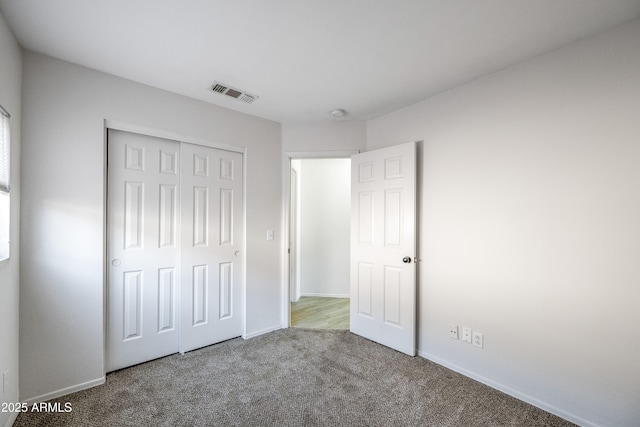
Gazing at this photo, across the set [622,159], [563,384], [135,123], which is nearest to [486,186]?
[622,159]

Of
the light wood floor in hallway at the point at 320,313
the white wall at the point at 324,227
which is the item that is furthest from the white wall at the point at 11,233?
the white wall at the point at 324,227

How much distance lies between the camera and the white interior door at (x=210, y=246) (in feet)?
8.71

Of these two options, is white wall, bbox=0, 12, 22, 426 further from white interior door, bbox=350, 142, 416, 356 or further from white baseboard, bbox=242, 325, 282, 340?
white interior door, bbox=350, 142, 416, 356

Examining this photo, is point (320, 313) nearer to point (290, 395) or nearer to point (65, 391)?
point (290, 395)

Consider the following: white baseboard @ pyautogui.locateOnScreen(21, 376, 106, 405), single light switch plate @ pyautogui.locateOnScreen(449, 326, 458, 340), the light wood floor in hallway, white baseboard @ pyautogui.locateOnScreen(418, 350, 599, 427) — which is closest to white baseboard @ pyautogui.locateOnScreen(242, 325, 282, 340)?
the light wood floor in hallway

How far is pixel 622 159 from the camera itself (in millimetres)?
1635

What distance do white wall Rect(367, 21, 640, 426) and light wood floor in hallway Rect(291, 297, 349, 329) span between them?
1234 mm

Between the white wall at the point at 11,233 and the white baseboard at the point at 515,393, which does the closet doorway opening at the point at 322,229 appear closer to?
the white baseboard at the point at 515,393

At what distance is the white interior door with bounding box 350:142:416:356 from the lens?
2660mm

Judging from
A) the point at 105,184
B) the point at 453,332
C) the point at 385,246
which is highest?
the point at 105,184

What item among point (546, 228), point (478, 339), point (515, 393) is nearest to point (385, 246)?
point (478, 339)

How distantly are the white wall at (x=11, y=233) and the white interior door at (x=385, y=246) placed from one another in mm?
2708

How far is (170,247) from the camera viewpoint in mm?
2594

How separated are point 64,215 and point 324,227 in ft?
11.2
